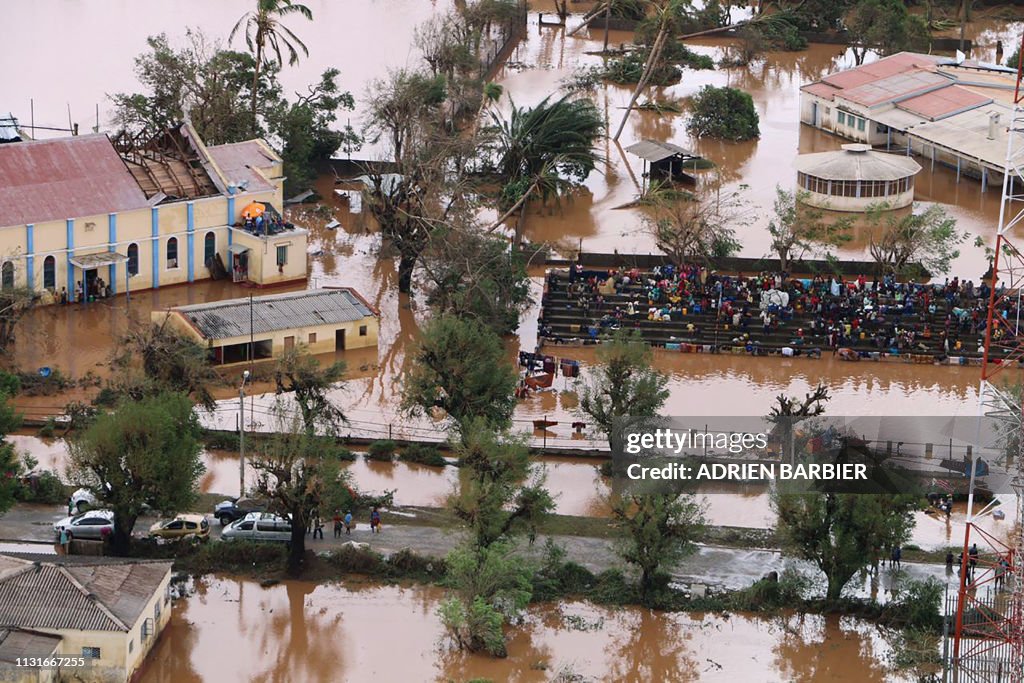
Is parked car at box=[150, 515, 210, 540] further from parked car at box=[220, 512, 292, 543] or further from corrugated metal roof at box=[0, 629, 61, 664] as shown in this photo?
corrugated metal roof at box=[0, 629, 61, 664]

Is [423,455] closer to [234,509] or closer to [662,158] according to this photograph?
[234,509]

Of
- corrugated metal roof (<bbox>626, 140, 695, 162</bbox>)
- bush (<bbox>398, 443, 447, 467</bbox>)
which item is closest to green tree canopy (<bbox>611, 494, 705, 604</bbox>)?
bush (<bbox>398, 443, 447, 467</bbox>)

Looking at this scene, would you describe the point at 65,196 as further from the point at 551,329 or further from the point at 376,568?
the point at 376,568

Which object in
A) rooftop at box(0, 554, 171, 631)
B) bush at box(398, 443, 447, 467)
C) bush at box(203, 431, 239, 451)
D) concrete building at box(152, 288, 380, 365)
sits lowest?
rooftop at box(0, 554, 171, 631)

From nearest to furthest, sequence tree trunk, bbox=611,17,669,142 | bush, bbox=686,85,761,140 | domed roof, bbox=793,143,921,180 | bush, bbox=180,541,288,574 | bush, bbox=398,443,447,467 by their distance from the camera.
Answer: bush, bbox=180,541,288,574 < bush, bbox=398,443,447,467 < domed roof, bbox=793,143,921,180 < tree trunk, bbox=611,17,669,142 < bush, bbox=686,85,761,140

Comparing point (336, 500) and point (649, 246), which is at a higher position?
point (649, 246)

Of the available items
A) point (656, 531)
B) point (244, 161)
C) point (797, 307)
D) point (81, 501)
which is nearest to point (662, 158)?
point (797, 307)

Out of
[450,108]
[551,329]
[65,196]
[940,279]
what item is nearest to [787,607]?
[551,329]
